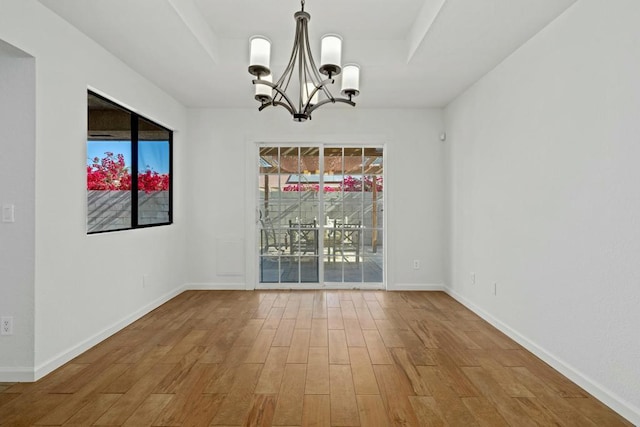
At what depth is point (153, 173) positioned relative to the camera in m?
4.10

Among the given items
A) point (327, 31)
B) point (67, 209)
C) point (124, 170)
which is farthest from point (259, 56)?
point (124, 170)

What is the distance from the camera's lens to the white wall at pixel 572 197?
2.00 m

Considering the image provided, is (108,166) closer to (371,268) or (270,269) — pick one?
(270,269)

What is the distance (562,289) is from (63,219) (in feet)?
11.7

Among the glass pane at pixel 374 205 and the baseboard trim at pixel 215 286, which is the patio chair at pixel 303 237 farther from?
the baseboard trim at pixel 215 286

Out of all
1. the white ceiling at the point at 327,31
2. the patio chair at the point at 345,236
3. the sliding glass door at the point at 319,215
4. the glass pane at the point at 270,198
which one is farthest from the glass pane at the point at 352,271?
the white ceiling at the point at 327,31

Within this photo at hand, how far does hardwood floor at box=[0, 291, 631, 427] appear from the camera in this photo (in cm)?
197

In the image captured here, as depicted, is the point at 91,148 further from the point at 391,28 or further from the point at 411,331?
the point at 411,331

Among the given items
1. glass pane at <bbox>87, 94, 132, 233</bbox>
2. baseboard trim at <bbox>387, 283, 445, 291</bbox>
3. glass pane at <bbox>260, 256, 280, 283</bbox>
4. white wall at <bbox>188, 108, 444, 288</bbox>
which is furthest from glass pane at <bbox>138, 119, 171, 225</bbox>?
baseboard trim at <bbox>387, 283, 445, 291</bbox>

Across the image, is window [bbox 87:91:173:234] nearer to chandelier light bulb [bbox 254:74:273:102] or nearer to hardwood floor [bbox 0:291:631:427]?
hardwood floor [bbox 0:291:631:427]

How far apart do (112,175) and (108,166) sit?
0.10m

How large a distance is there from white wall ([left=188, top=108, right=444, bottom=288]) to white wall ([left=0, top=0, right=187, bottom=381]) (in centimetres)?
134

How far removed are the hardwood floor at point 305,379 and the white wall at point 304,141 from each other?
1.31 m

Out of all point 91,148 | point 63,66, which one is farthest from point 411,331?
point 63,66
